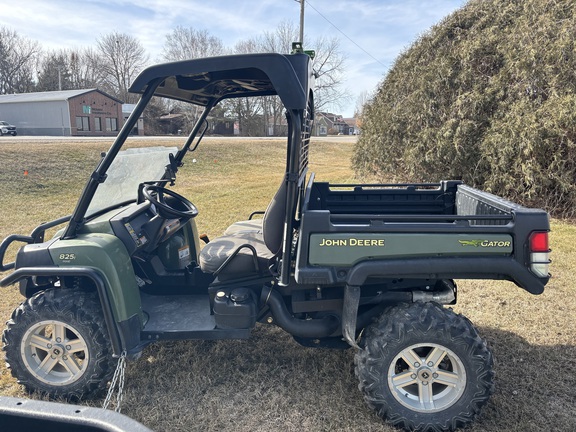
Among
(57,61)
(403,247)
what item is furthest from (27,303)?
(57,61)

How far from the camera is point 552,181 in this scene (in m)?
7.20

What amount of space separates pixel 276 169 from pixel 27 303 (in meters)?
16.0

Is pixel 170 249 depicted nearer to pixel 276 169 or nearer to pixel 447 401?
pixel 447 401

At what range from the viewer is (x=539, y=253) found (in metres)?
2.34

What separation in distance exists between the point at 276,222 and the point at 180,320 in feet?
3.15

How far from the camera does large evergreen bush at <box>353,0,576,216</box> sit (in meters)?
7.03

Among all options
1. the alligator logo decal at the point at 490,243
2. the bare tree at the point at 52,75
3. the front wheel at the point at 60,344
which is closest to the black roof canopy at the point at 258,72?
the alligator logo decal at the point at 490,243

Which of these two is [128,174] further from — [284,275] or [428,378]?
[428,378]

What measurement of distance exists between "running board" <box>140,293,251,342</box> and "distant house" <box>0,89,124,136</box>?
37.7 metres

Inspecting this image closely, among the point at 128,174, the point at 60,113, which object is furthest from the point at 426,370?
the point at 60,113

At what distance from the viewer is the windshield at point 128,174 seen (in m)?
2.99

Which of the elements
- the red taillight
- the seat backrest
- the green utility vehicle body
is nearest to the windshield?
the green utility vehicle body

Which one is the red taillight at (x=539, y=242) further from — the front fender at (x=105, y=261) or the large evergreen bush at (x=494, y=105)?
the large evergreen bush at (x=494, y=105)

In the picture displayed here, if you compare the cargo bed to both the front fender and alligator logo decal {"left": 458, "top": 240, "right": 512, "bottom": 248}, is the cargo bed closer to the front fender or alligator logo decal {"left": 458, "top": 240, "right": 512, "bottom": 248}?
alligator logo decal {"left": 458, "top": 240, "right": 512, "bottom": 248}
